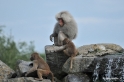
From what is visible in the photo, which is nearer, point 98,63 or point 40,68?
point 40,68

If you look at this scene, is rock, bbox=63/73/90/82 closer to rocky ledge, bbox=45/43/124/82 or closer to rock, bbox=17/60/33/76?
rocky ledge, bbox=45/43/124/82

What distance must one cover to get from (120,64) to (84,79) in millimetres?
1471

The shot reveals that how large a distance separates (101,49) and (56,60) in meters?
1.95

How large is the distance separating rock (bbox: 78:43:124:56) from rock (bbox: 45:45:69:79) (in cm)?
85

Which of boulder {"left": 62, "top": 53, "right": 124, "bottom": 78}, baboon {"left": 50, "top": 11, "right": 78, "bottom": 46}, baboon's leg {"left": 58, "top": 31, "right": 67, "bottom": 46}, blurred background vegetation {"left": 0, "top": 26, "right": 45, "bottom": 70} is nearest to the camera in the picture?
boulder {"left": 62, "top": 53, "right": 124, "bottom": 78}

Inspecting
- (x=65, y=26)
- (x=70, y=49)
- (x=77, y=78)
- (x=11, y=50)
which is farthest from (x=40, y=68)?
(x=11, y=50)

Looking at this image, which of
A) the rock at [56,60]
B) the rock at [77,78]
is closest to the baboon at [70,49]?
the rock at [56,60]

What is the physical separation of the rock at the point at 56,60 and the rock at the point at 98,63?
31.3 inches

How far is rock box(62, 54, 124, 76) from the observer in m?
16.0

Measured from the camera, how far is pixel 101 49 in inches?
701

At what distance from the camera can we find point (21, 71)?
1622cm

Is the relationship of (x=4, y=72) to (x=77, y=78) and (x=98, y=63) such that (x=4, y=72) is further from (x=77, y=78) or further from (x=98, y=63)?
(x=98, y=63)

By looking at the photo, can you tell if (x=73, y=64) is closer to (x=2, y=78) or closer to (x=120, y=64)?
(x=120, y=64)

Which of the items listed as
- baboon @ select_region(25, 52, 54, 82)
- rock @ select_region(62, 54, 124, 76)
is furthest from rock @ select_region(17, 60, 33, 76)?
rock @ select_region(62, 54, 124, 76)
